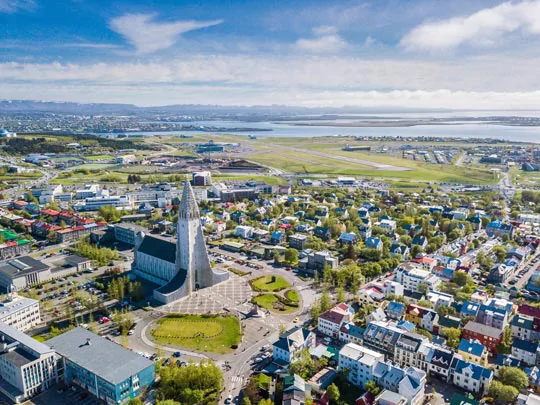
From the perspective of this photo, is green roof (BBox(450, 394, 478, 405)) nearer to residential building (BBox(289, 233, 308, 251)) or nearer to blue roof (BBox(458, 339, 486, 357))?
blue roof (BBox(458, 339, 486, 357))

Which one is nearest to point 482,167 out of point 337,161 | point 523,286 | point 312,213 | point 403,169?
point 403,169

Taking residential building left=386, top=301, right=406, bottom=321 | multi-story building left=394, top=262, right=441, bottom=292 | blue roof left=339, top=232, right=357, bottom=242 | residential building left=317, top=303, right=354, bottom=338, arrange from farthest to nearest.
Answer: blue roof left=339, top=232, right=357, bottom=242, multi-story building left=394, top=262, right=441, bottom=292, residential building left=386, top=301, right=406, bottom=321, residential building left=317, top=303, right=354, bottom=338

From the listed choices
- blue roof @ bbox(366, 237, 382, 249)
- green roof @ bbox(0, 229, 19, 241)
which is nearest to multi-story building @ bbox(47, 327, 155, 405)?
green roof @ bbox(0, 229, 19, 241)

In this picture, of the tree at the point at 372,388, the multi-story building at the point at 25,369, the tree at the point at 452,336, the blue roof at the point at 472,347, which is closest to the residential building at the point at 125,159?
the multi-story building at the point at 25,369

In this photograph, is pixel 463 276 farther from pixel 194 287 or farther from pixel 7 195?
pixel 7 195

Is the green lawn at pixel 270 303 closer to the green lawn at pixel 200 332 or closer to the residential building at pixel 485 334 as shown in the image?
the green lawn at pixel 200 332

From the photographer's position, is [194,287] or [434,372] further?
[194,287]

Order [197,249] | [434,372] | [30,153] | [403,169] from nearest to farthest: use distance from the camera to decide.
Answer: [434,372] < [197,249] < [403,169] < [30,153]
